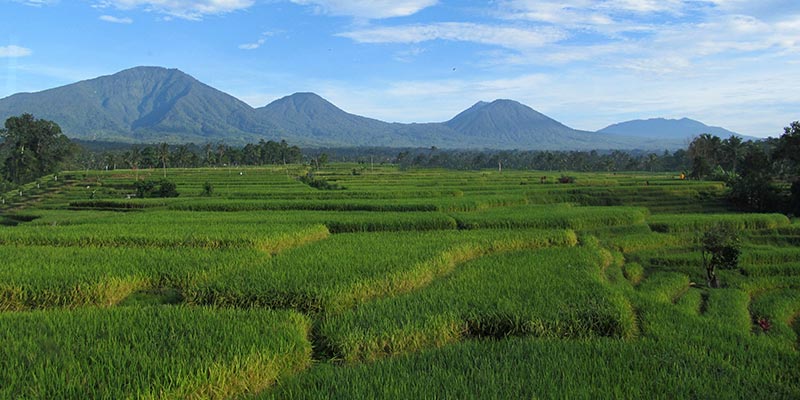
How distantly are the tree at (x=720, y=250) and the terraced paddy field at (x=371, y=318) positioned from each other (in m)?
0.45

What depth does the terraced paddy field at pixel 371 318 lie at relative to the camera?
5.29 metres

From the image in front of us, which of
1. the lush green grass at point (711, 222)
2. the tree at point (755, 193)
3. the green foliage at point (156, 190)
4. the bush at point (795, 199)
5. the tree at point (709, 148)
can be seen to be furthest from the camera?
the tree at point (709, 148)

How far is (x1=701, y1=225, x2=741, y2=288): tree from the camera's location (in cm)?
1599

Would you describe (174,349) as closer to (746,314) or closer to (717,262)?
(746,314)

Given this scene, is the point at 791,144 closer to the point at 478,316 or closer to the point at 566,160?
the point at 478,316

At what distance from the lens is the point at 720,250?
634 inches

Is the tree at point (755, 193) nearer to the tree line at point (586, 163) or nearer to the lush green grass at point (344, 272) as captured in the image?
the lush green grass at point (344, 272)

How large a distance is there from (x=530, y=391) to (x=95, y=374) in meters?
4.63

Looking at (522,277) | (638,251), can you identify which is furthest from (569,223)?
(522,277)

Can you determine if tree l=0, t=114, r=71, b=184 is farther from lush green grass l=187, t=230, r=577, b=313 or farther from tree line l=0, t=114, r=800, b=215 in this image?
lush green grass l=187, t=230, r=577, b=313

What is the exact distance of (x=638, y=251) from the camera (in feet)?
62.7

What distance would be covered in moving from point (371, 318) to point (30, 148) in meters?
72.9

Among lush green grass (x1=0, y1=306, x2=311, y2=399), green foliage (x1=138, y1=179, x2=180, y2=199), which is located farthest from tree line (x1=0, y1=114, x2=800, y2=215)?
lush green grass (x1=0, y1=306, x2=311, y2=399)

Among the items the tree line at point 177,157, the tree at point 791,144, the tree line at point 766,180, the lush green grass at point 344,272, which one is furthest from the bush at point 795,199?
the tree line at point 177,157
